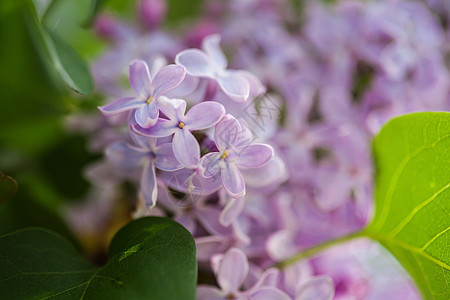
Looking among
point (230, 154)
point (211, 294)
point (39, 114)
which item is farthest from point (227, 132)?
point (39, 114)

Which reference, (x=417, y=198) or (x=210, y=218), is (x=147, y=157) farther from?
(x=417, y=198)

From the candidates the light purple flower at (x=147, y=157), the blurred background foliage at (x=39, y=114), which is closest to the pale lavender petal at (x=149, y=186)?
the light purple flower at (x=147, y=157)

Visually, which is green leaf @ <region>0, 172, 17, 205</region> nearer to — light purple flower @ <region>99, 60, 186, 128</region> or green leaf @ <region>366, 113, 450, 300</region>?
light purple flower @ <region>99, 60, 186, 128</region>

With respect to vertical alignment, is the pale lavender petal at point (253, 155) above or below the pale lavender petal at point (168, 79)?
below

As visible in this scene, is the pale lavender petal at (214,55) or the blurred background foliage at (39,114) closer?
the pale lavender petal at (214,55)

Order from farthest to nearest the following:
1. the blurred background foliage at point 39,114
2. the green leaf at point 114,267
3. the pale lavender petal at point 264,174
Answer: the blurred background foliage at point 39,114 < the pale lavender petal at point 264,174 < the green leaf at point 114,267

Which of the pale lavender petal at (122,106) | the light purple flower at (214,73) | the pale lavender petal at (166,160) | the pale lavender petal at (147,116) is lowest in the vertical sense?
the pale lavender petal at (166,160)

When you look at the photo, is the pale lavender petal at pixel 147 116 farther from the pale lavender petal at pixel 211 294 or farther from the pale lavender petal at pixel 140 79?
the pale lavender petal at pixel 211 294

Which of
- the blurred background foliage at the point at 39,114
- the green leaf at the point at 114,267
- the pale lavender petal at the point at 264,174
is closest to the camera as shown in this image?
the green leaf at the point at 114,267
